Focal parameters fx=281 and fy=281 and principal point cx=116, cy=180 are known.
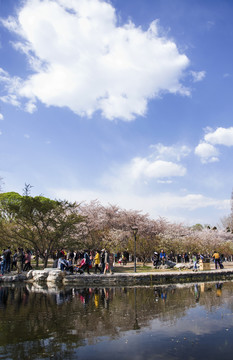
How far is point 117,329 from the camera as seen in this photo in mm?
6602

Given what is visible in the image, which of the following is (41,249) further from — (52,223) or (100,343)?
(100,343)

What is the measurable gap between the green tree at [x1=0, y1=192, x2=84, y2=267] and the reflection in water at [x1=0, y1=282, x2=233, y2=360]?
496 inches

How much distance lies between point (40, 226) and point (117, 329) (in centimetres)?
1818

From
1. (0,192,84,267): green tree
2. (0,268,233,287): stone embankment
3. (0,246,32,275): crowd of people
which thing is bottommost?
(0,268,233,287): stone embankment

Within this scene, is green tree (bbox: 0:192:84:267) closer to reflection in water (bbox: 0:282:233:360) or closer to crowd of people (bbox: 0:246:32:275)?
crowd of people (bbox: 0:246:32:275)

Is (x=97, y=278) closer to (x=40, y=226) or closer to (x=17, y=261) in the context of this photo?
(x=17, y=261)

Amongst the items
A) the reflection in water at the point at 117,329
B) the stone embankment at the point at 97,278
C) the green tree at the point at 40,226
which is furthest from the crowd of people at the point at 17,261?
the reflection in water at the point at 117,329

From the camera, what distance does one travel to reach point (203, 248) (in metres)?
39.4

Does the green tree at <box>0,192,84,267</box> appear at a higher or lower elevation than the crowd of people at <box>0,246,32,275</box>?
higher

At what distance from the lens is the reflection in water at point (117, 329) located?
202 inches

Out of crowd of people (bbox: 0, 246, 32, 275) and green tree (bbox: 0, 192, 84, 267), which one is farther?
green tree (bbox: 0, 192, 84, 267)

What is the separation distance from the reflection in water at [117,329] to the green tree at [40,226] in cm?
1260

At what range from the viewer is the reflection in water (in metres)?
5.12

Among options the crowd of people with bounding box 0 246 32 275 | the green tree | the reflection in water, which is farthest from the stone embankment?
the reflection in water
